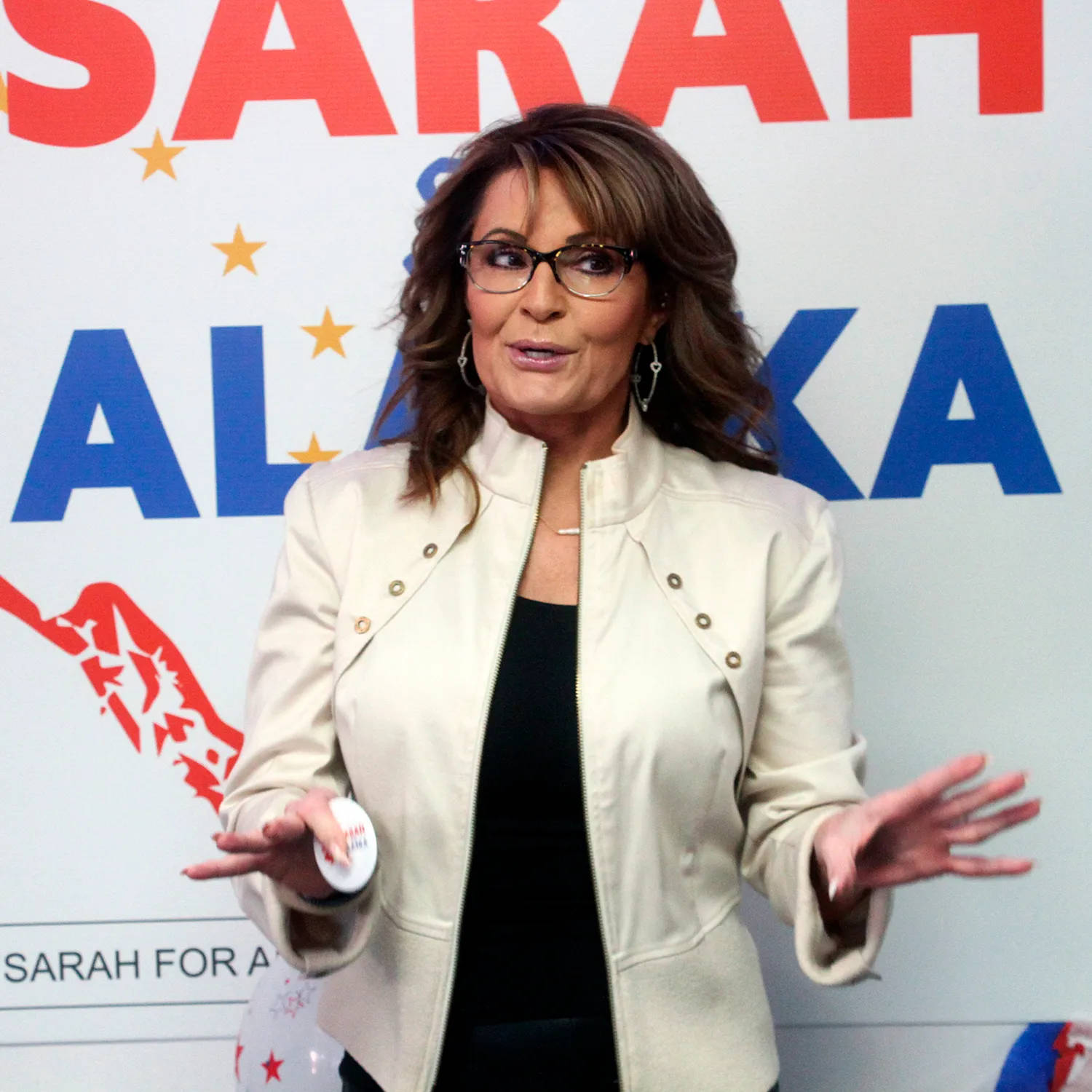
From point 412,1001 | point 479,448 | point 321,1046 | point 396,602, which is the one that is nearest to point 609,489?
point 479,448

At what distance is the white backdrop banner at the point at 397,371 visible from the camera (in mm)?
2236

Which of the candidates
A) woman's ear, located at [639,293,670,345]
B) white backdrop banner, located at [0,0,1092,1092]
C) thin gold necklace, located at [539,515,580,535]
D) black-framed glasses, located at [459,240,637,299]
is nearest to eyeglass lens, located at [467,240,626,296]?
black-framed glasses, located at [459,240,637,299]

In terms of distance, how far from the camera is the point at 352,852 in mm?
1394

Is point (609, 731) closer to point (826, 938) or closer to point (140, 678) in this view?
point (826, 938)

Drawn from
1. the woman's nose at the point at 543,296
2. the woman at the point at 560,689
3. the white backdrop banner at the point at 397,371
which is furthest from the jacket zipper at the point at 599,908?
the white backdrop banner at the point at 397,371

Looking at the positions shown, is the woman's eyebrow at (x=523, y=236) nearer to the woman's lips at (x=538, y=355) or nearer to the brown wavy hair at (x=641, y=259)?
the brown wavy hair at (x=641, y=259)

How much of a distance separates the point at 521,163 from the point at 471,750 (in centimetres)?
73

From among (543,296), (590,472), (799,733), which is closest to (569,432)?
(590,472)

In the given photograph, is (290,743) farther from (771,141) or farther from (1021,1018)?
(1021,1018)

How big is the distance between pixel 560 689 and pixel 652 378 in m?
0.51

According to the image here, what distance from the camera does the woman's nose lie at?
1633 mm

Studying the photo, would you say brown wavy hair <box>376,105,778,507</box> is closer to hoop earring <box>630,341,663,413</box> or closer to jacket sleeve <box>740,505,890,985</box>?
hoop earring <box>630,341,663,413</box>

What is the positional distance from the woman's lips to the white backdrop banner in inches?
27.1

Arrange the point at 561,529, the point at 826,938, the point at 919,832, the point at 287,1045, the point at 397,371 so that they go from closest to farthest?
the point at 919,832
the point at 826,938
the point at 561,529
the point at 287,1045
the point at 397,371
